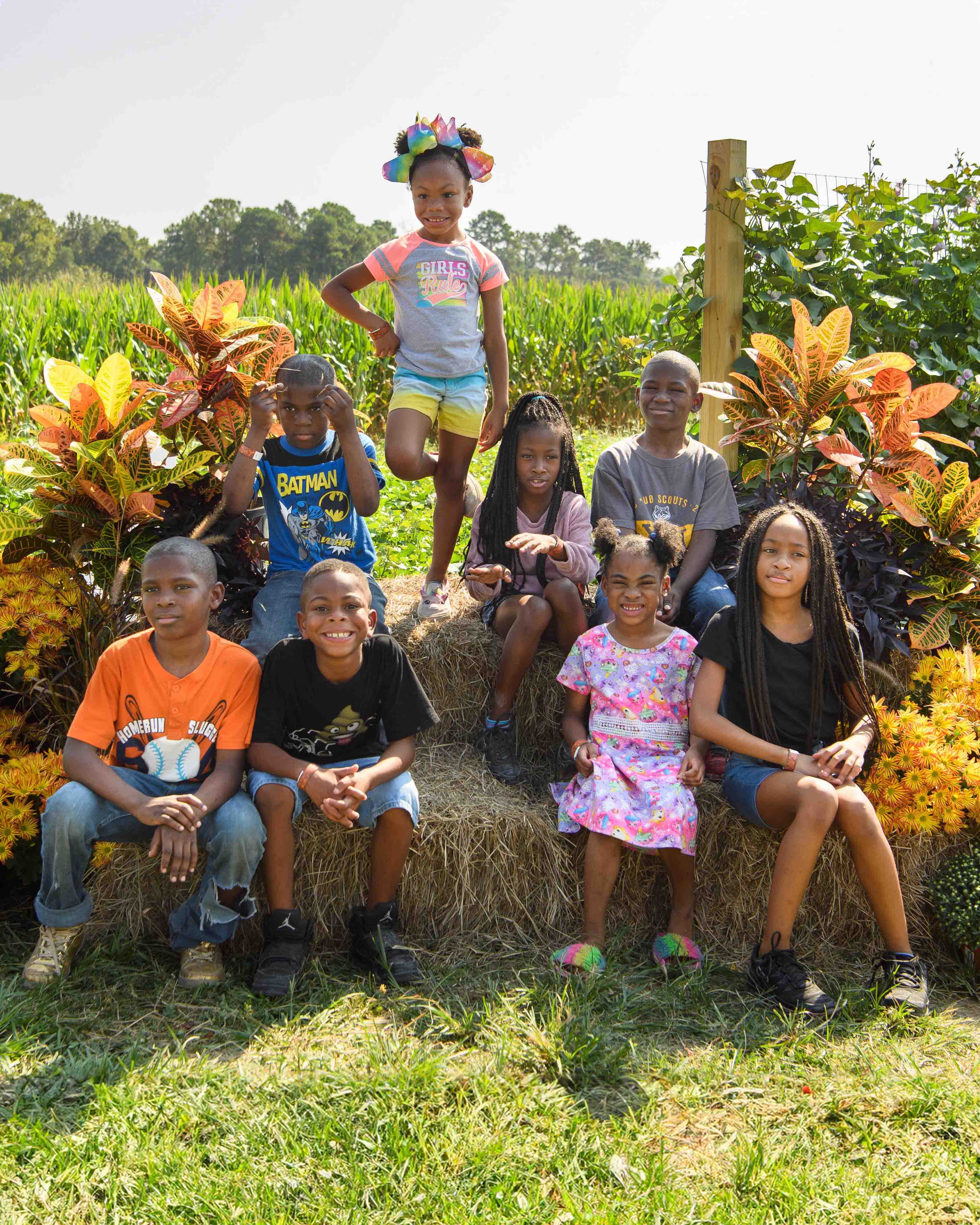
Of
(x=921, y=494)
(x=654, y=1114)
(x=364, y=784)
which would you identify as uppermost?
(x=921, y=494)

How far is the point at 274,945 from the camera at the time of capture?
2.98 m

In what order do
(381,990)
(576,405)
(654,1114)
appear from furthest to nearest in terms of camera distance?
(576,405)
(381,990)
(654,1114)

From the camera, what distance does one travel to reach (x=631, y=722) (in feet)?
10.9

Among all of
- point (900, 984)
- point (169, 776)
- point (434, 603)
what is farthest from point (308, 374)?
point (900, 984)

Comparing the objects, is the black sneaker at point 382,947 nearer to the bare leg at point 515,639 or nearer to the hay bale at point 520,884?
the hay bale at point 520,884

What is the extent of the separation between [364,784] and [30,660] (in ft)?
4.20

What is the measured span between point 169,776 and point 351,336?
8.77 metres

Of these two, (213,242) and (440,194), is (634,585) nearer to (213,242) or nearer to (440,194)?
(440,194)

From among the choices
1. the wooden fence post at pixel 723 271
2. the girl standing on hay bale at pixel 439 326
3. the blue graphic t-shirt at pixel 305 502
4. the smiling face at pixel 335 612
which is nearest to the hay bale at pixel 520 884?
the smiling face at pixel 335 612

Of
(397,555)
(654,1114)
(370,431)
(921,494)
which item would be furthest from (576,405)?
(654,1114)

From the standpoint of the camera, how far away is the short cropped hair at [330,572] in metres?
3.07

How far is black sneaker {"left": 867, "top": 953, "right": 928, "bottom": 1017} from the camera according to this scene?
9.60 feet

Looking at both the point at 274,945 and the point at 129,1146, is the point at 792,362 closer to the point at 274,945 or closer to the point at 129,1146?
the point at 274,945

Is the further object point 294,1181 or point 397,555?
point 397,555
